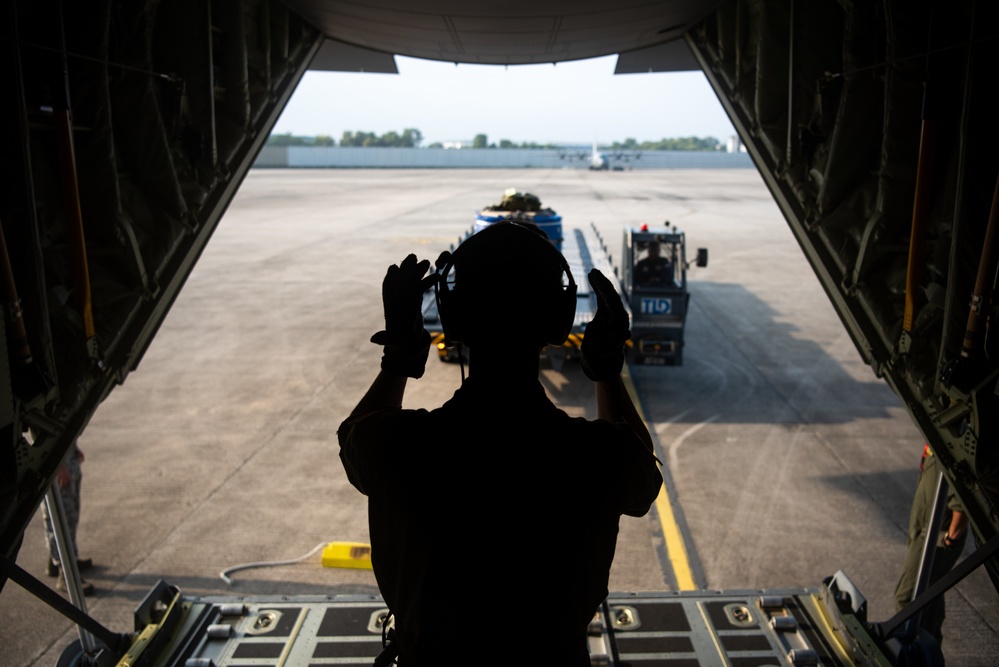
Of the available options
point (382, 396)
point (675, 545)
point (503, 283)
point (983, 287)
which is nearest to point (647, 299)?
point (675, 545)

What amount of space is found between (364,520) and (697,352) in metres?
8.17

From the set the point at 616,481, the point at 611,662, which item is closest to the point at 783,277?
the point at 611,662

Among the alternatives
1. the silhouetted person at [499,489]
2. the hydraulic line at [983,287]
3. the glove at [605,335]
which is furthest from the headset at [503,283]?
the hydraulic line at [983,287]

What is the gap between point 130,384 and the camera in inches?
468

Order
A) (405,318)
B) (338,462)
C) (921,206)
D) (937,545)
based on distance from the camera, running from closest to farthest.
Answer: (405,318) < (921,206) < (937,545) < (338,462)

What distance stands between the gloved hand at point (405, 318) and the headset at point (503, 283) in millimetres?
76

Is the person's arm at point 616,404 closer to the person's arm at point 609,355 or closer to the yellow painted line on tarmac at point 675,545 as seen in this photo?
the person's arm at point 609,355

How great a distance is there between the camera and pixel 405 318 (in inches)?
78.0

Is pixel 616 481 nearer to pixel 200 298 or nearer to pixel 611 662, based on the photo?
pixel 611 662

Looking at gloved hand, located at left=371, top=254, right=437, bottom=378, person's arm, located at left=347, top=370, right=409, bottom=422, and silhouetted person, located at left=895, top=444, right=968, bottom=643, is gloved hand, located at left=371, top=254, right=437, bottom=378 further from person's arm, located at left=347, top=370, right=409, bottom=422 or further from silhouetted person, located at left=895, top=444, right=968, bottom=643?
silhouetted person, located at left=895, top=444, right=968, bottom=643

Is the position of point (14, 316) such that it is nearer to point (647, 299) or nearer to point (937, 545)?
point (937, 545)

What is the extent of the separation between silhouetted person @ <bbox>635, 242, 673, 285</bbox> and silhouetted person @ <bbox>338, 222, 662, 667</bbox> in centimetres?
1053

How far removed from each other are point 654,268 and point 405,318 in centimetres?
1077

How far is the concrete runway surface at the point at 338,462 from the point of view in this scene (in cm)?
661
